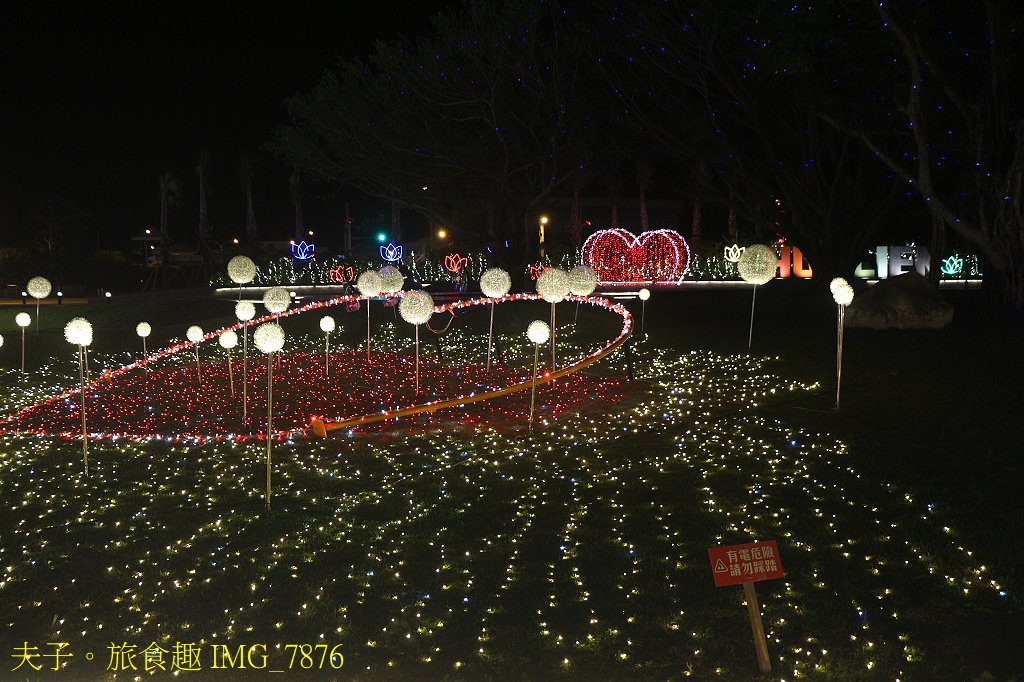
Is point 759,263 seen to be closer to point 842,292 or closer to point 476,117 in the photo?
point 842,292

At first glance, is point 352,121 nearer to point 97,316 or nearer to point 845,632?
point 97,316

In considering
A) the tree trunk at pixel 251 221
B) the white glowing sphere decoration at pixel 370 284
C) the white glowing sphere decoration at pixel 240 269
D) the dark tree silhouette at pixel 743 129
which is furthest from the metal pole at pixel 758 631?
the tree trunk at pixel 251 221

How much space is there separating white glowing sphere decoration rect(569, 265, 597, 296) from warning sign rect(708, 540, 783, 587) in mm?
7453

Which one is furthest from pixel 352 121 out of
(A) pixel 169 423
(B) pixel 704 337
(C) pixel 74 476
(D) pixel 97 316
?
(C) pixel 74 476

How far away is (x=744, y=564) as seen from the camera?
409cm

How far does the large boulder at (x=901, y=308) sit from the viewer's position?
1530 cm

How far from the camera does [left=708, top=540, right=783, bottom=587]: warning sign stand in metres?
4.04

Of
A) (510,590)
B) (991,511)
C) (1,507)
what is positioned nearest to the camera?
(510,590)

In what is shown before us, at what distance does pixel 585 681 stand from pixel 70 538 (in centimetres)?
478

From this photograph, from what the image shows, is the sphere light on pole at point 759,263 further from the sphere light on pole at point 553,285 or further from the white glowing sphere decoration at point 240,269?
the white glowing sphere decoration at point 240,269

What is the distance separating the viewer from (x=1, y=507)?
786cm

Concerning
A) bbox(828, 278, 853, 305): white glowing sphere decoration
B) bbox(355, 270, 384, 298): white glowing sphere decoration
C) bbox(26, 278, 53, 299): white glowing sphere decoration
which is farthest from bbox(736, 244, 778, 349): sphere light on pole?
bbox(26, 278, 53, 299): white glowing sphere decoration

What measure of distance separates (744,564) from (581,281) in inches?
310

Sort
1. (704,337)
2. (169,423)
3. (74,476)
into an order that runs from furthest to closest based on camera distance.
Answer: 1. (704,337)
2. (169,423)
3. (74,476)
